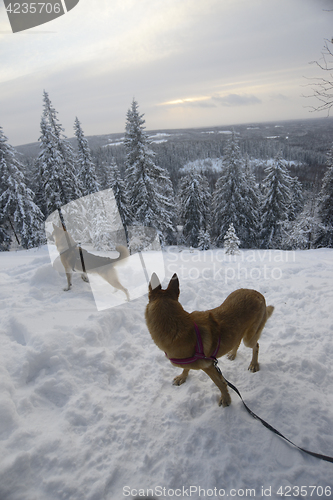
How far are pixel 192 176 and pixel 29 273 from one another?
2549 centimetres

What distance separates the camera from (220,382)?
2.92 metres

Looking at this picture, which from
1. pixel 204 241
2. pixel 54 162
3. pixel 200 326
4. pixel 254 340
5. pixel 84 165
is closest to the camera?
pixel 200 326

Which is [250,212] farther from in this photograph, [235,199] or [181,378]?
[181,378]

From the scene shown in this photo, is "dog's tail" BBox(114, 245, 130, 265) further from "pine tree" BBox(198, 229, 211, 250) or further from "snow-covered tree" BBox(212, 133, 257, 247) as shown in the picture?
"snow-covered tree" BBox(212, 133, 257, 247)

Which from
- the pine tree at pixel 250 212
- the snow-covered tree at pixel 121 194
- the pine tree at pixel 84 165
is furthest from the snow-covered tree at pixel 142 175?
the pine tree at pixel 250 212

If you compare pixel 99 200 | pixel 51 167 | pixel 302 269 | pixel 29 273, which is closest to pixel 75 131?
pixel 51 167

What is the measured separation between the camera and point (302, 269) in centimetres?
730

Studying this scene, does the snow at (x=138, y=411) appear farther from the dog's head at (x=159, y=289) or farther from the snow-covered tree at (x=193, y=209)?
the snow-covered tree at (x=193, y=209)

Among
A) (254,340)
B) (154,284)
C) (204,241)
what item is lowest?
(204,241)

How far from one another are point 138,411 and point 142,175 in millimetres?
18291

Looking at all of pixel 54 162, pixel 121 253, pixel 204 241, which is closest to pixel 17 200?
pixel 54 162

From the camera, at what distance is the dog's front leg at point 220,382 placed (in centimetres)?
288

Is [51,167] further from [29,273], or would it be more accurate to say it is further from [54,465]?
[54,465]

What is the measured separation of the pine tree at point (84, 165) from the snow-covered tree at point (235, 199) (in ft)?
47.6
